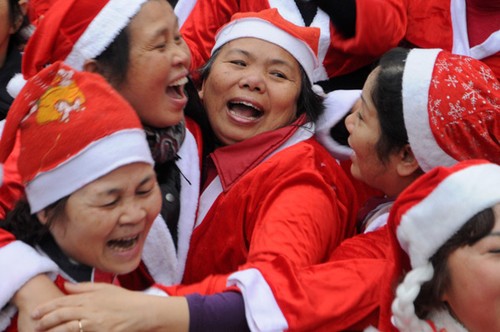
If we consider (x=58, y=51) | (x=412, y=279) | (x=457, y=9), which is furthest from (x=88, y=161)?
(x=457, y=9)

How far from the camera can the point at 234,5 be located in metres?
3.31

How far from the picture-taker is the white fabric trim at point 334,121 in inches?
109

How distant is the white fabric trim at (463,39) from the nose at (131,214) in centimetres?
143

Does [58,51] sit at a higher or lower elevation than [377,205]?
higher

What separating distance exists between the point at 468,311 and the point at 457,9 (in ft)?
4.62

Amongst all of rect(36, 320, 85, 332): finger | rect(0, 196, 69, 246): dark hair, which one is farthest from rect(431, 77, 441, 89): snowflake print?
rect(36, 320, 85, 332): finger

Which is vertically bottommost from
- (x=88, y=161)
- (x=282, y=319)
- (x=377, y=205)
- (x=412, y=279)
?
(x=377, y=205)

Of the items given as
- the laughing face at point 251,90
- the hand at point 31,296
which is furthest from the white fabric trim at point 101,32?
the hand at point 31,296

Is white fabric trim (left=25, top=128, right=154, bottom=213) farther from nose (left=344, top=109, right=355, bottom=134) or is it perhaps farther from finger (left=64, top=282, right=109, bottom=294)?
nose (left=344, top=109, right=355, bottom=134)

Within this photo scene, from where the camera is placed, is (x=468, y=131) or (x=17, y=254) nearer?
(x=17, y=254)

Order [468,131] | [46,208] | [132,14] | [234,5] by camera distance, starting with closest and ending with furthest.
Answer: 1. [46,208]
2. [468,131]
3. [132,14]
4. [234,5]

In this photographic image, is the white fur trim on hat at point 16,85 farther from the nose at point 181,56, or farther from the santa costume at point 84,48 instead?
the nose at point 181,56

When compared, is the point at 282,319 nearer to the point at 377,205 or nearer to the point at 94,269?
the point at 94,269

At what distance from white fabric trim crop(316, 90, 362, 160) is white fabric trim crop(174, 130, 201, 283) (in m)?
0.41
